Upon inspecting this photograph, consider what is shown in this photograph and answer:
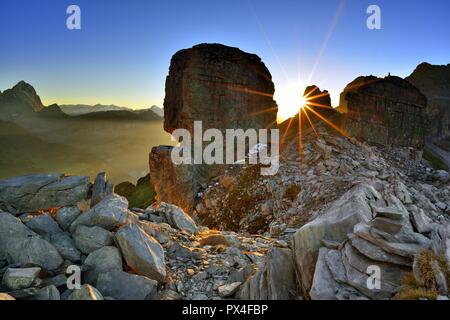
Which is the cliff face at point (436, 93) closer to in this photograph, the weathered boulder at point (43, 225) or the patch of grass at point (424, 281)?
the patch of grass at point (424, 281)

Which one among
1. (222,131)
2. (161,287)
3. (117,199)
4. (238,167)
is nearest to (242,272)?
(161,287)

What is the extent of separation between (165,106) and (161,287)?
2667cm

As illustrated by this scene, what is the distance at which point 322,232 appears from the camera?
7.62 m

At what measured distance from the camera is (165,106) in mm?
31672

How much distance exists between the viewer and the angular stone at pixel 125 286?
252 inches

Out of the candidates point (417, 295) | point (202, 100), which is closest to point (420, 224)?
point (417, 295)

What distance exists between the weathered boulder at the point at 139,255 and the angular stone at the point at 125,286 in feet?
1.64

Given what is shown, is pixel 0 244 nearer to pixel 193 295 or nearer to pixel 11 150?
pixel 193 295

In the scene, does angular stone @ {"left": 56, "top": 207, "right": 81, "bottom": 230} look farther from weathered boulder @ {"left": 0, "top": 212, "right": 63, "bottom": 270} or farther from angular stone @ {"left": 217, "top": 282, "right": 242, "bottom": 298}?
angular stone @ {"left": 217, "top": 282, "right": 242, "bottom": 298}

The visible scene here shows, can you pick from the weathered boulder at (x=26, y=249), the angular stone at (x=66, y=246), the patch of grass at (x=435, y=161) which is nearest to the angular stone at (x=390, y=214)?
the angular stone at (x=66, y=246)

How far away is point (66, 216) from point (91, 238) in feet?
5.36

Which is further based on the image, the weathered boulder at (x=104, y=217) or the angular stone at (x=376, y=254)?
the weathered boulder at (x=104, y=217)

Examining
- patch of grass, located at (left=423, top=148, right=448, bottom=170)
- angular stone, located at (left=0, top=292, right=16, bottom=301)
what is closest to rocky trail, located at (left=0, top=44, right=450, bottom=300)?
angular stone, located at (left=0, top=292, right=16, bottom=301)

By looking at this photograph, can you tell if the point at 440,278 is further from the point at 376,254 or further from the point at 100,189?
the point at 100,189
